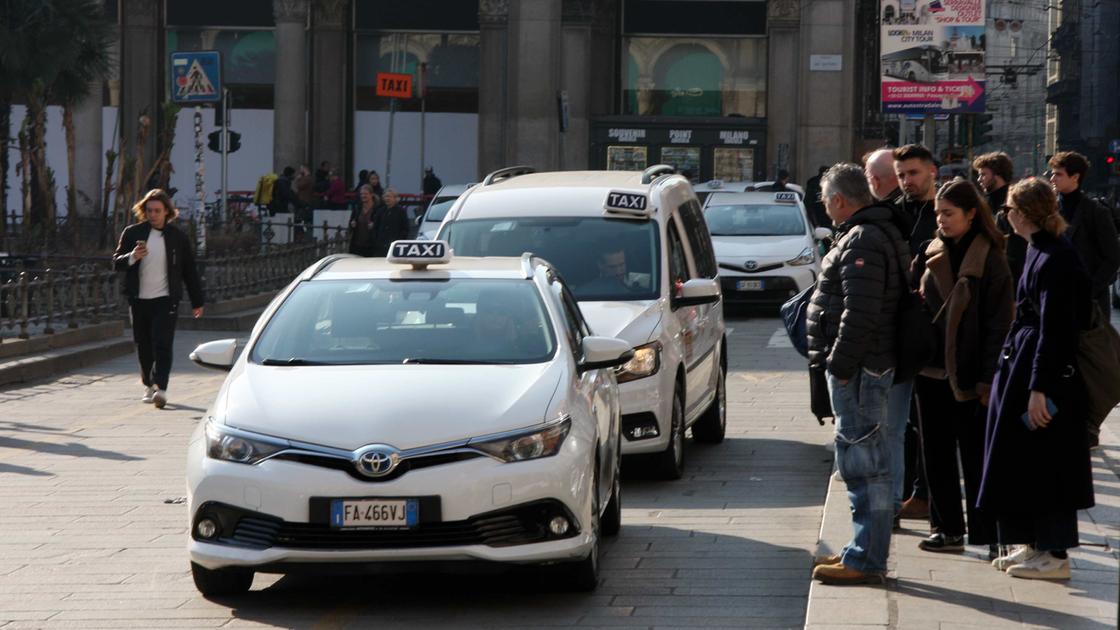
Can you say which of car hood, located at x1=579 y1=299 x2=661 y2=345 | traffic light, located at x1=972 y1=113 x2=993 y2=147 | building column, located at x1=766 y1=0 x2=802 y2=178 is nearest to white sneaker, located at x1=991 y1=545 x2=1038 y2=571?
car hood, located at x1=579 y1=299 x2=661 y2=345

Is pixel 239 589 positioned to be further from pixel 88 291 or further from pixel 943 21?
pixel 943 21

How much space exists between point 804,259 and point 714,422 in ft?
38.8

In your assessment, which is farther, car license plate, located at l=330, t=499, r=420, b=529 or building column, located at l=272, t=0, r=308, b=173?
building column, located at l=272, t=0, r=308, b=173

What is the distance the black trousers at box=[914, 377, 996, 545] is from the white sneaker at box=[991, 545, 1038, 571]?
0.91 ft

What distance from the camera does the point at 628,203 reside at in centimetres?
1142

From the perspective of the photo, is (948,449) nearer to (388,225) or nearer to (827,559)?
(827,559)

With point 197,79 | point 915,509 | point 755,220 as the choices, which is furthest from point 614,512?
point 755,220

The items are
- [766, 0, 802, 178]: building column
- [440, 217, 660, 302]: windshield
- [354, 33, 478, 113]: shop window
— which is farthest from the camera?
[354, 33, 478, 113]: shop window

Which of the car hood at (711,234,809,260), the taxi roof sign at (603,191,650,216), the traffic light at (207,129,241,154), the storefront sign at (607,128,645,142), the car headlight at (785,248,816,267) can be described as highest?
the storefront sign at (607,128,645,142)

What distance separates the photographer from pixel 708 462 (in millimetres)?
11688

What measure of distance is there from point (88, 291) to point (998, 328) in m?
13.7

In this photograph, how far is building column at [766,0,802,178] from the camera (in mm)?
41062

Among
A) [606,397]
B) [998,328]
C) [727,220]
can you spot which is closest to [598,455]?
[606,397]

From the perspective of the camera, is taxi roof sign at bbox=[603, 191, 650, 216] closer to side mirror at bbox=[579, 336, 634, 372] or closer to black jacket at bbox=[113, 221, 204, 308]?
side mirror at bbox=[579, 336, 634, 372]
